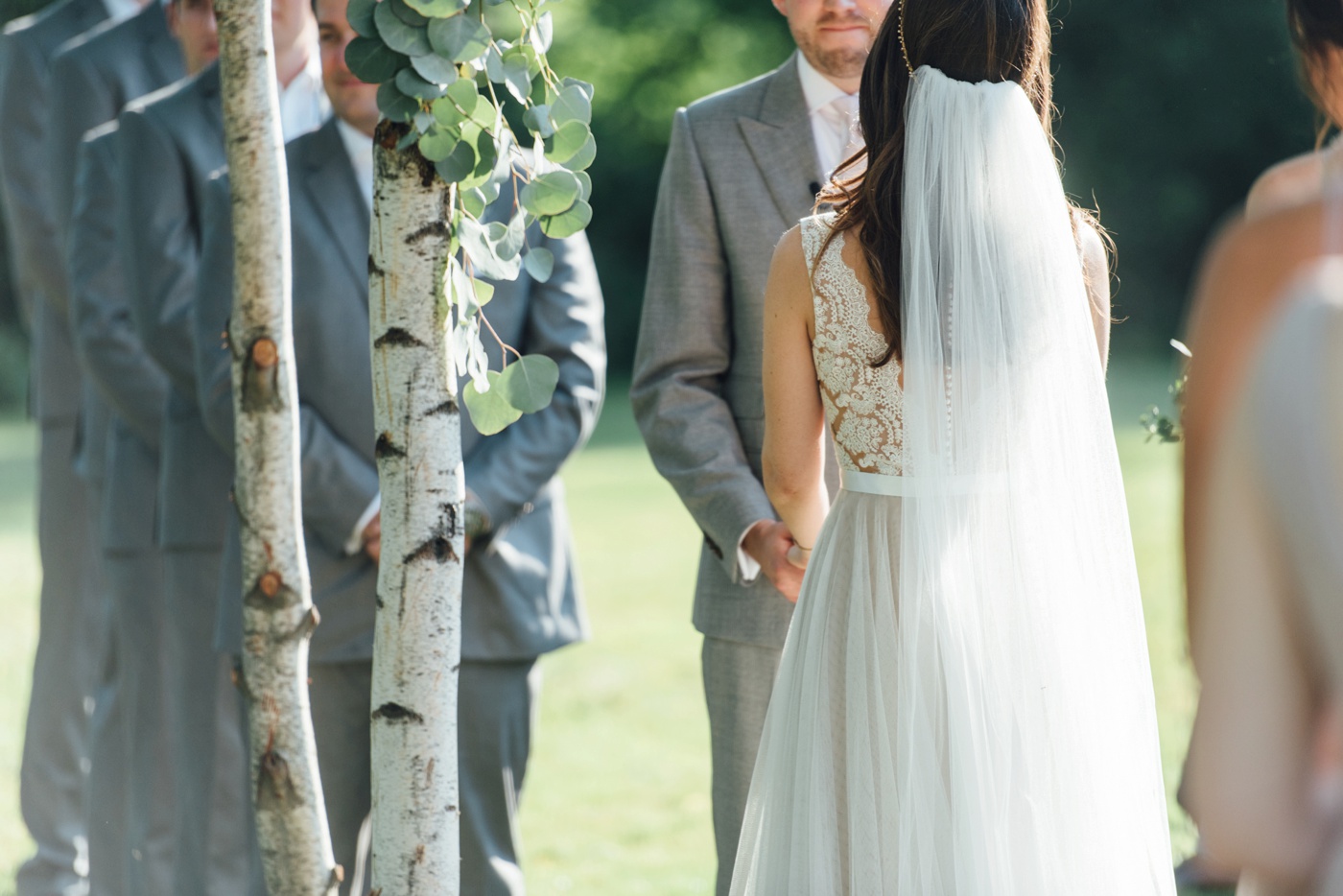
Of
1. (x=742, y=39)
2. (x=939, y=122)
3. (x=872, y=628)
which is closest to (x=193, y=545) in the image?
(x=872, y=628)

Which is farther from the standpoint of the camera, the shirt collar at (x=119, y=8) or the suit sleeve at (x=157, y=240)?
the shirt collar at (x=119, y=8)

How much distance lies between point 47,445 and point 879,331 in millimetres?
3265

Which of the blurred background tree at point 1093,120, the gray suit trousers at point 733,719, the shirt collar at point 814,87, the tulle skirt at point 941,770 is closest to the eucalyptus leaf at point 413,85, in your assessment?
the tulle skirt at point 941,770

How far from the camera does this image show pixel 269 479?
197 cm

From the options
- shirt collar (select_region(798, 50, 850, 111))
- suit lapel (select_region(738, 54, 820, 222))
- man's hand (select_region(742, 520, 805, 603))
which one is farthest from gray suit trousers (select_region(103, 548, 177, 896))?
shirt collar (select_region(798, 50, 850, 111))

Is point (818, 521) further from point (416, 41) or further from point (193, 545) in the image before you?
point (193, 545)

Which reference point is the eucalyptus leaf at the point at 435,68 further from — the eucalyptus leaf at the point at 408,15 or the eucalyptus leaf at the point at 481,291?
the eucalyptus leaf at the point at 481,291

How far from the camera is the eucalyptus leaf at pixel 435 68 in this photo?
5.69 ft

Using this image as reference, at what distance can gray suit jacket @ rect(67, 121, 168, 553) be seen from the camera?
371cm

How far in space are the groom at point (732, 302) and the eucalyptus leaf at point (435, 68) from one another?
3.72 feet

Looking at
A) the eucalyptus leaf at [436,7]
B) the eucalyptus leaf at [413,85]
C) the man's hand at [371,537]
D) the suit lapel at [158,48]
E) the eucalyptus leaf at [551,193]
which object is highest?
the suit lapel at [158,48]

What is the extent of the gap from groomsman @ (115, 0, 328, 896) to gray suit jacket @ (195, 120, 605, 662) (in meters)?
0.32

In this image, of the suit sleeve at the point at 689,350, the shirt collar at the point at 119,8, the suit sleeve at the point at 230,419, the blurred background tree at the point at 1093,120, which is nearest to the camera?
the suit sleeve at the point at 689,350

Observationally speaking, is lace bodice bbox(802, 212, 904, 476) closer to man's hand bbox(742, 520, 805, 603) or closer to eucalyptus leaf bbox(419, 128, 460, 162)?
man's hand bbox(742, 520, 805, 603)
